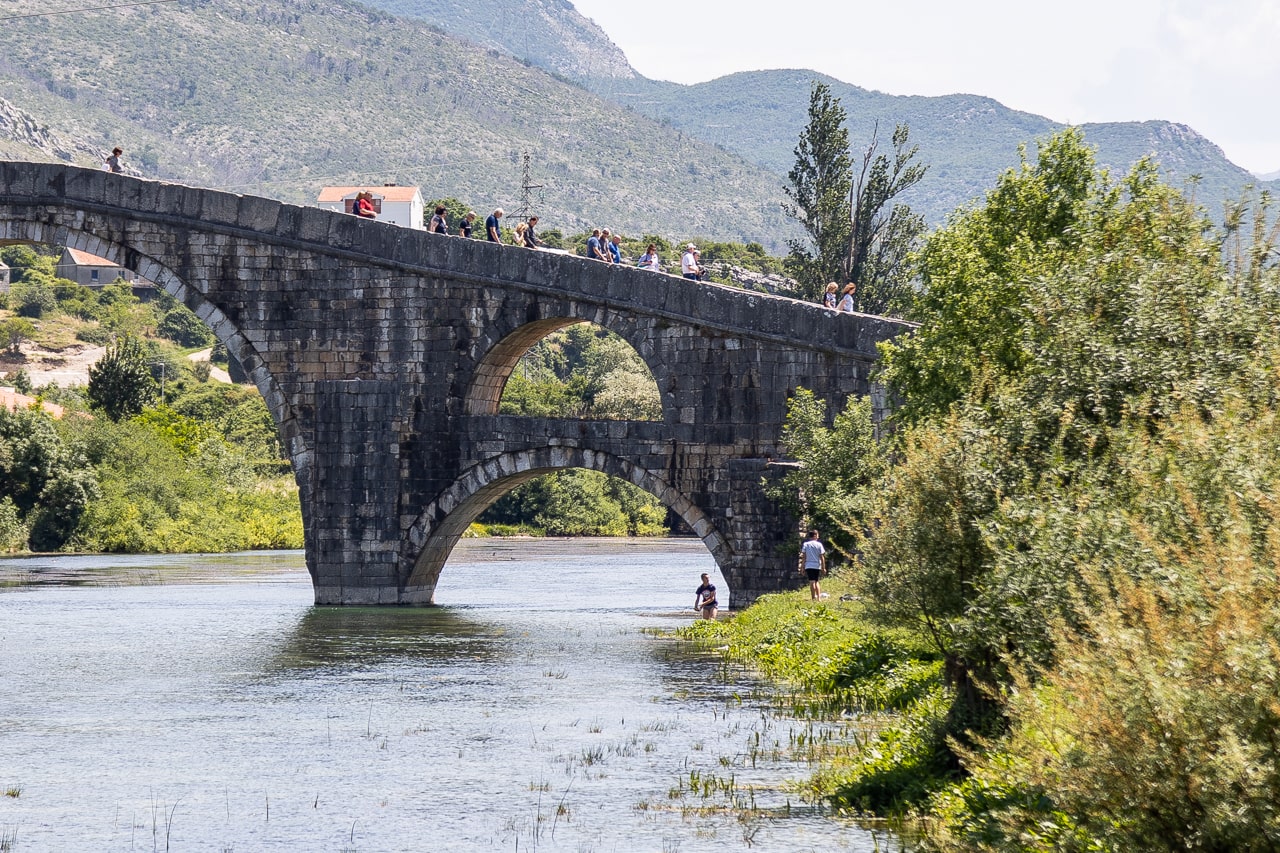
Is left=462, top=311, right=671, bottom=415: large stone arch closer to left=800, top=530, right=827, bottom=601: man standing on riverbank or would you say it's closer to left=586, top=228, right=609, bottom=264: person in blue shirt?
left=586, top=228, right=609, bottom=264: person in blue shirt

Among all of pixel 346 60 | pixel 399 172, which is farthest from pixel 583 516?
pixel 346 60

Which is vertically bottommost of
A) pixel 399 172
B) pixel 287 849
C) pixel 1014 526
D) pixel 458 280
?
pixel 287 849

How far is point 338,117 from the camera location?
139 meters

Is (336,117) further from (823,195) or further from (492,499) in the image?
(492,499)

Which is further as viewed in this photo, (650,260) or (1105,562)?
(650,260)

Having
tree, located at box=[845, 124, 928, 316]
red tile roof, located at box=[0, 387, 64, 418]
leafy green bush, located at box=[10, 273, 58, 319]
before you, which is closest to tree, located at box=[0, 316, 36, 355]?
leafy green bush, located at box=[10, 273, 58, 319]

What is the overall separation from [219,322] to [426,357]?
3388mm

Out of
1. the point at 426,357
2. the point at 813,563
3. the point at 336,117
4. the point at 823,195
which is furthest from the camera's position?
the point at 336,117

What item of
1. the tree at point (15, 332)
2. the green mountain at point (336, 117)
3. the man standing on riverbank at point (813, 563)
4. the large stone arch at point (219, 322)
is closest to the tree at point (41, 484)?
the large stone arch at point (219, 322)

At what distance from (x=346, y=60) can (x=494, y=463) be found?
127234 mm

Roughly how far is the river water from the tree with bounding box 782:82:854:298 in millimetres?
14605

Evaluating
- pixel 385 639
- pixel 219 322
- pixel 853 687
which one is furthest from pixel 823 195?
pixel 853 687

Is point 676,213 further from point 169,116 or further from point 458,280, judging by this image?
point 458,280

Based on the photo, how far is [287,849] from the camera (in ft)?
33.9
